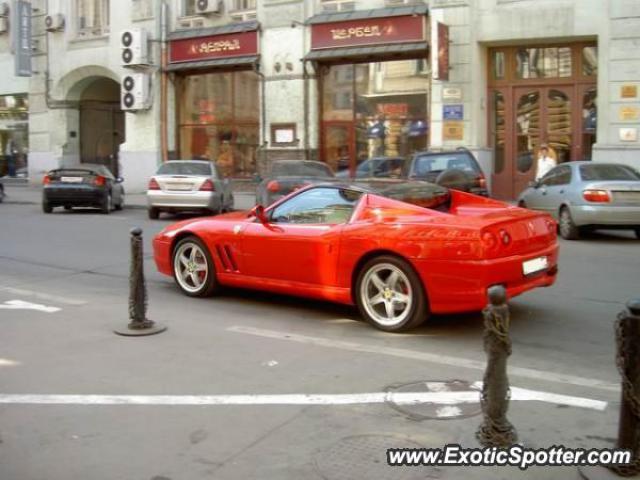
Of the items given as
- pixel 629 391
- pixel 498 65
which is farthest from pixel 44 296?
pixel 498 65

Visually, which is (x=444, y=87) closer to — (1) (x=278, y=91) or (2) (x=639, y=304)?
(1) (x=278, y=91)

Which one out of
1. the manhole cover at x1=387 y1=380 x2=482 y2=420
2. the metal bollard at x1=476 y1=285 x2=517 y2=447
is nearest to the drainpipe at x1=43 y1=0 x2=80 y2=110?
the manhole cover at x1=387 y1=380 x2=482 y2=420

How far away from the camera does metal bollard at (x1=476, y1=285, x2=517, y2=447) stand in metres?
4.02

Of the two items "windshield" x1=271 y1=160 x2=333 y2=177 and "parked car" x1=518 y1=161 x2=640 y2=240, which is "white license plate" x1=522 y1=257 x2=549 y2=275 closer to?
"parked car" x1=518 y1=161 x2=640 y2=240

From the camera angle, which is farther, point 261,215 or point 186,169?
point 186,169

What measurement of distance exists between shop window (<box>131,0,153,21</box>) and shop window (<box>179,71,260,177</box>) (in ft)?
8.58

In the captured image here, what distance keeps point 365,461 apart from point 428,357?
6.98ft

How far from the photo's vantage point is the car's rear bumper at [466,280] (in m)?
6.38

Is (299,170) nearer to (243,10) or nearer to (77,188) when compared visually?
(77,188)

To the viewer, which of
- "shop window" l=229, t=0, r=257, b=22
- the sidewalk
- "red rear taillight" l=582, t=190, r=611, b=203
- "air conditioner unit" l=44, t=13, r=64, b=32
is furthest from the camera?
"air conditioner unit" l=44, t=13, r=64, b=32

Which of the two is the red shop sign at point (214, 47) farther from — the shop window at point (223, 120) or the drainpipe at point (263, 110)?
the shop window at point (223, 120)

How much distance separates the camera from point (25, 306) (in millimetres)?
8211

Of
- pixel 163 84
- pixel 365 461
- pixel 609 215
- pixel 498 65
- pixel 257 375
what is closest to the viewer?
pixel 365 461

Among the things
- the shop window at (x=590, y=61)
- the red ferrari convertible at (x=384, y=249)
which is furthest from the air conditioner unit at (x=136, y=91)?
the red ferrari convertible at (x=384, y=249)
